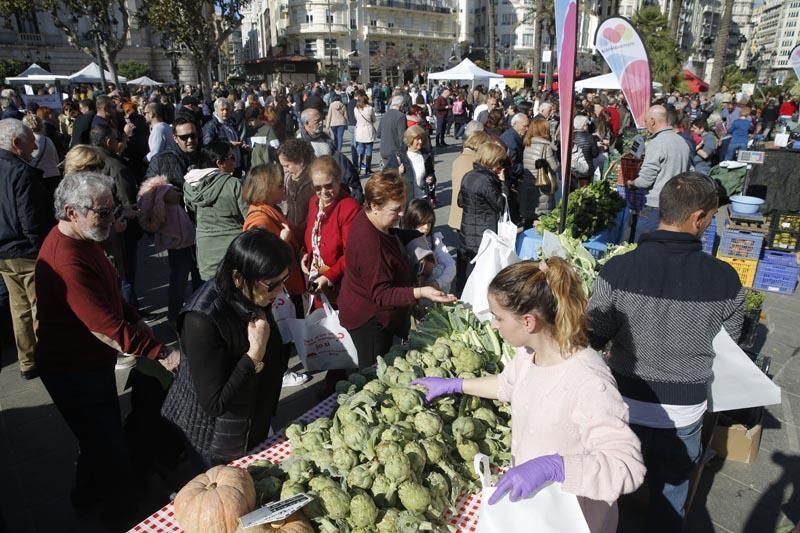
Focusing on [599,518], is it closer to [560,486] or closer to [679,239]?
[560,486]

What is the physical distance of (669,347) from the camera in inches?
90.6

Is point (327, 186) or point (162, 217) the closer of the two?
point (327, 186)

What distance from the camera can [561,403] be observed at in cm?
180

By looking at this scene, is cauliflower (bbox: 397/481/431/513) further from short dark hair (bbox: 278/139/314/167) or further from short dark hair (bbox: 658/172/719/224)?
short dark hair (bbox: 278/139/314/167)

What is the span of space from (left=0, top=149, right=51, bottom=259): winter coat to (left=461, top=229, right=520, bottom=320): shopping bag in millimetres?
3312

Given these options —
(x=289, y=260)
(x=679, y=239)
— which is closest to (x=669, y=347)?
(x=679, y=239)

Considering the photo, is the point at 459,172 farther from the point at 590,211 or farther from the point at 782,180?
the point at 782,180

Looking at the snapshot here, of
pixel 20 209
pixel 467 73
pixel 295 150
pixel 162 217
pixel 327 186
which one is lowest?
pixel 162 217

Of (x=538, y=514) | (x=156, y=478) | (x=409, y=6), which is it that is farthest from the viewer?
(x=409, y=6)

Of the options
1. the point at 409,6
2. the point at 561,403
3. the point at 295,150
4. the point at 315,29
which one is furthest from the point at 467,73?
the point at 409,6

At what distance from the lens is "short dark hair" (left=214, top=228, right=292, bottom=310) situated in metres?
2.19

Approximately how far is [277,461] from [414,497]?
2.32ft

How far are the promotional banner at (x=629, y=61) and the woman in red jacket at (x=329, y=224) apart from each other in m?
4.59

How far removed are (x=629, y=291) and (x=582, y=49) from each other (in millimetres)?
88715
